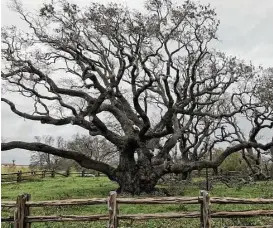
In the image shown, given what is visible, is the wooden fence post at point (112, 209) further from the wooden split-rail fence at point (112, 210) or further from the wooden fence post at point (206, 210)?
the wooden fence post at point (206, 210)

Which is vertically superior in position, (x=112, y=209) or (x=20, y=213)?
(x=112, y=209)

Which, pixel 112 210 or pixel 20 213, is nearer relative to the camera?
pixel 112 210

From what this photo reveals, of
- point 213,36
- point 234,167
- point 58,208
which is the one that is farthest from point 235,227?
point 234,167

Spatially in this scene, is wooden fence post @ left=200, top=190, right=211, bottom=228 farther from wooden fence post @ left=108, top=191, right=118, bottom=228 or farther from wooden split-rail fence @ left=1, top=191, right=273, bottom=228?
wooden fence post @ left=108, top=191, right=118, bottom=228

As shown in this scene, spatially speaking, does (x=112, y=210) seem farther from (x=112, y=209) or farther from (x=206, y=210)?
(x=206, y=210)

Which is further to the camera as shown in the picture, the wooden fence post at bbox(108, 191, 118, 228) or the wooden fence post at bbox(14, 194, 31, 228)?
the wooden fence post at bbox(14, 194, 31, 228)

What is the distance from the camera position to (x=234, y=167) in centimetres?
5425

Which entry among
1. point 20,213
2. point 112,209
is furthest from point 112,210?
point 20,213

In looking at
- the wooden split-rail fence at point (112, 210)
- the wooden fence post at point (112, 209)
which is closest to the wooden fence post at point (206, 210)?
the wooden split-rail fence at point (112, 210)

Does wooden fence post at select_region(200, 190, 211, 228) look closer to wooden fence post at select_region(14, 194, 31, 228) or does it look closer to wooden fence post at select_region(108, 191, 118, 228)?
wooden fence post at select_region(108, 191, 118, 228)

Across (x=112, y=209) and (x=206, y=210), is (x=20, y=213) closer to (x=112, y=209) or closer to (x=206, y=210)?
(x=112, y=209)

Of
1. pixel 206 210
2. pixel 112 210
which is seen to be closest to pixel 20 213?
pixel 112 210

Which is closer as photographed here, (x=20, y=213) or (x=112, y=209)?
(x=112, y=209)

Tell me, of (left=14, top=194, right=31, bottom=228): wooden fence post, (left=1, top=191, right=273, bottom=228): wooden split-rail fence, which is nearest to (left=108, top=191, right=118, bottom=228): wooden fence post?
(left=1, top=191, right=273, bottom=228): wooden split-rail fence
